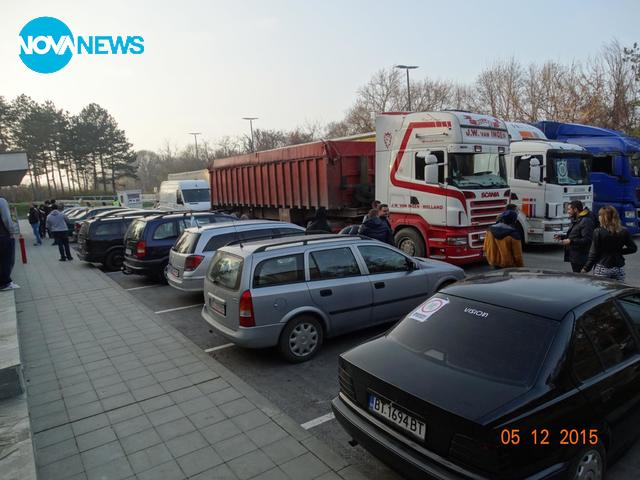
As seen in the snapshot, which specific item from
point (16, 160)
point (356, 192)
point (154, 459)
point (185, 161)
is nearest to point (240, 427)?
point (154, 459)

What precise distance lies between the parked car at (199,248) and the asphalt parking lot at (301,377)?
0.59 meters

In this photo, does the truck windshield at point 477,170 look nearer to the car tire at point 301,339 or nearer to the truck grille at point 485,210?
the truck grille at point 485,210

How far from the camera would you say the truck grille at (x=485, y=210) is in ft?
31.7

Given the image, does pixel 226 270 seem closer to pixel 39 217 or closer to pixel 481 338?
pixel 481 338

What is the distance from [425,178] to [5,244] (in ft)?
27.1

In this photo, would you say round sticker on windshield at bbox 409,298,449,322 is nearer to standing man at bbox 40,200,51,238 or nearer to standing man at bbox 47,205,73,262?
standing man at bbox 47,205,73,262

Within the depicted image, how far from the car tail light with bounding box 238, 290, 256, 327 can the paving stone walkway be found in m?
0.67

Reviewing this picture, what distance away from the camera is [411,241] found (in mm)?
10516

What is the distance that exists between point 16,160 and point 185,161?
68414mm

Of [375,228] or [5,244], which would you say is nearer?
[5,244]

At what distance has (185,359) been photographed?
227 inches

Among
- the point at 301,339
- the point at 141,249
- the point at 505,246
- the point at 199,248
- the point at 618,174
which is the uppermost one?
the point at 618,174

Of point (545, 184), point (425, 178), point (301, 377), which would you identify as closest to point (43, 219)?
point (425, 178)
